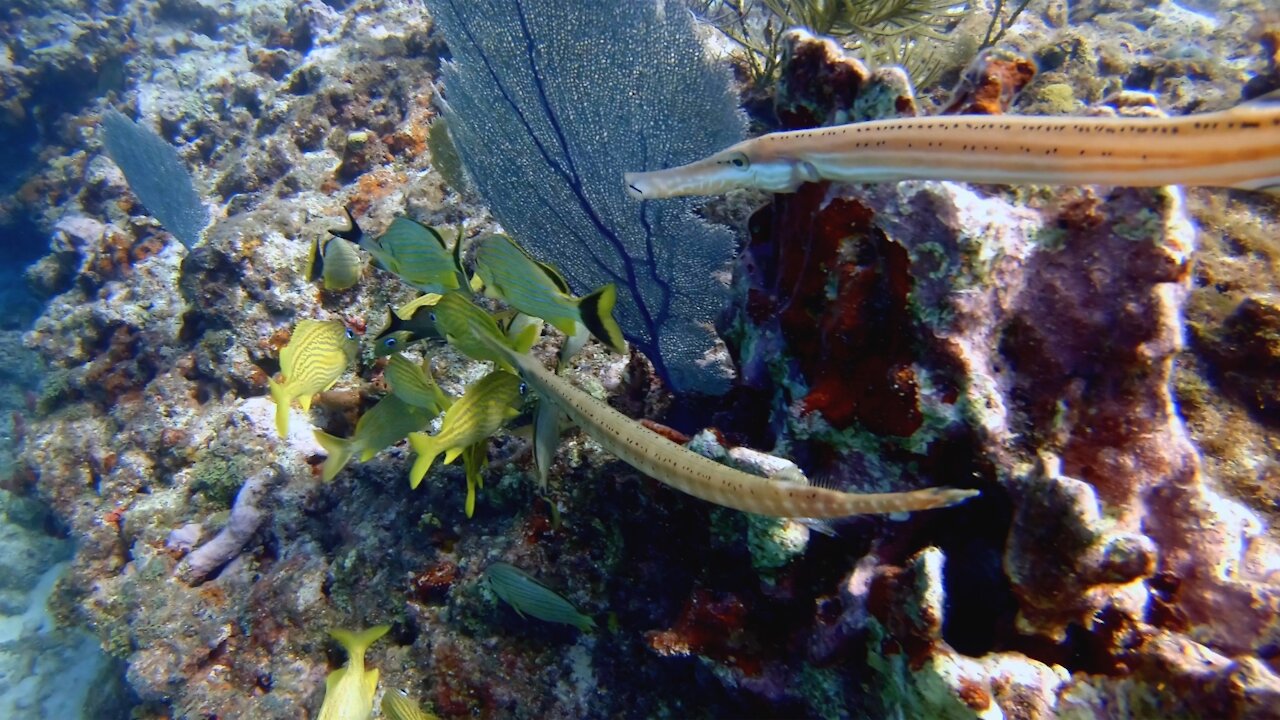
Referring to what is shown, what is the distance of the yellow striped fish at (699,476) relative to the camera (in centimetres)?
163

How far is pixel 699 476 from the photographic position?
2061mm

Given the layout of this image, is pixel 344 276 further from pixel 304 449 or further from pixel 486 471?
pixel 486 471

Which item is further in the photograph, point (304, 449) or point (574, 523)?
point (304, 449)

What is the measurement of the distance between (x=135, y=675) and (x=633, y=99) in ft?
18.4

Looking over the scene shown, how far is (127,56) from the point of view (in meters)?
13.1

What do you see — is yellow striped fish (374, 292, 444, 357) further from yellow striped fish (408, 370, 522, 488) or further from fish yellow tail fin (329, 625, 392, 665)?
fish yellow tail fin (329, 625, 392, 665)

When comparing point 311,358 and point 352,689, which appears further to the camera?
point 311,358

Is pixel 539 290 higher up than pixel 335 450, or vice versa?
pixel 539 290

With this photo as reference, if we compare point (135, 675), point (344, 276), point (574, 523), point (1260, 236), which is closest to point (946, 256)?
point (1260, 236)

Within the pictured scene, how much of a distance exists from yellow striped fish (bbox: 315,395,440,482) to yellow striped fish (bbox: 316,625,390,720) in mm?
904

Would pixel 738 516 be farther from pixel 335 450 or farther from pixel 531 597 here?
pixel 335 450

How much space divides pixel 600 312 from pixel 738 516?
1113 millimetres

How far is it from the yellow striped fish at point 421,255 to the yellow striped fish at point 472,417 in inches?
23.8

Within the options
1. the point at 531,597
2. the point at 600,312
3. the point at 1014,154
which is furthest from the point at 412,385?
the point at 1014,154
